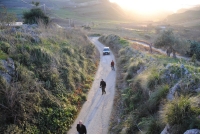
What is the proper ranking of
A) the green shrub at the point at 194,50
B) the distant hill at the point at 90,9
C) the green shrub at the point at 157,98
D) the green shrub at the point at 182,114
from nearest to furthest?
the green shrub at the point at 182,114 < the green shrub at the point at 157,98 < the green shrub at the point at 194,50 < the distant hill at the point at 90,9

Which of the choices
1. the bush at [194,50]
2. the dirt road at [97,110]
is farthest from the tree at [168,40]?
the bush at [194,50]

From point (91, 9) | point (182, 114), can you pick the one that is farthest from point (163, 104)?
point (91, 9)

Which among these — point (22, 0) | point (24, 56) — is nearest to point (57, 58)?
point (24, 56)

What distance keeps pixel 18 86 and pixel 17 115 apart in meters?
1.67

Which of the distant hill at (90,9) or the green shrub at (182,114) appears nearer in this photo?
the green shrub at (182,114)

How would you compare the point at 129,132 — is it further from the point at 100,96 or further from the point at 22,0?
the point at 22,0

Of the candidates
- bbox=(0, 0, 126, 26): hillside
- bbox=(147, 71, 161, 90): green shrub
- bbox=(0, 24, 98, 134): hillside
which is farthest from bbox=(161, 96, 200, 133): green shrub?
bbox=(0, 0, 126, 26): hillside

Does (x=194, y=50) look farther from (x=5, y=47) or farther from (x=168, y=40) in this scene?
(x=5, y=47)

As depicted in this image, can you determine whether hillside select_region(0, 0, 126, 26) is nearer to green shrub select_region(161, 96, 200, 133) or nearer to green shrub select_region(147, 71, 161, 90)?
green shrub select_region(147, 71, 161, 90)

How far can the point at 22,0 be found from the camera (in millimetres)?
109938

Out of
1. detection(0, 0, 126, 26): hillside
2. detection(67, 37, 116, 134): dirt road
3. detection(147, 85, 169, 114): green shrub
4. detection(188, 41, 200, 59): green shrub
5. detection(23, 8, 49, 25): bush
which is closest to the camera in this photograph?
detection(147, 85, 169, 114): green shrub

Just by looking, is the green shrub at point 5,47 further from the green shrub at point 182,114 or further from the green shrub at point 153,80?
the green shrub at point 182,114

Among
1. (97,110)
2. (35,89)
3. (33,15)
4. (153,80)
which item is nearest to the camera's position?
(153,80)

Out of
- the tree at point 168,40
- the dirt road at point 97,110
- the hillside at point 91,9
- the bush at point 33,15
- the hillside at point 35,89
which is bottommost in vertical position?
the dirt road at point 97,110
